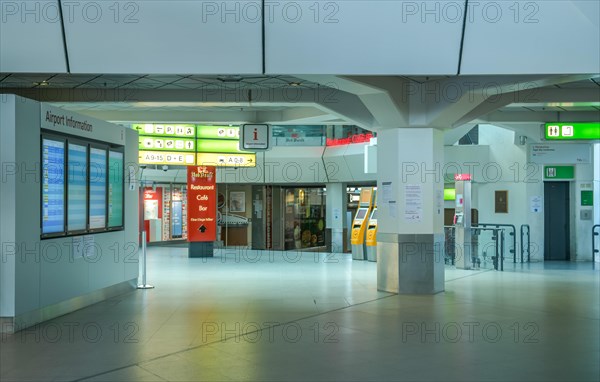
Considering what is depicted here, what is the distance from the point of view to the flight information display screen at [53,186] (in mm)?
8508

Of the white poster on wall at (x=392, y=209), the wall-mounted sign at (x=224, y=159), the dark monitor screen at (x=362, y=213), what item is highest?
the wall-mounted sign at (x=224, y=159)

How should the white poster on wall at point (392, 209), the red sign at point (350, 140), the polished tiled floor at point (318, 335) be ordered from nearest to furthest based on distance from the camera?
1. the polished tiled floor at point (318, 335)
2. the white poster on wall at point (392, 209)
3. the red sign at point (350, 140)

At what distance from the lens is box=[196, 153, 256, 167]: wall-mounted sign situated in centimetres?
1827

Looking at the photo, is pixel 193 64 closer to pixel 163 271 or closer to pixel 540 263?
pixel 163 271

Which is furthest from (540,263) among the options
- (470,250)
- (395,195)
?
(395,195)

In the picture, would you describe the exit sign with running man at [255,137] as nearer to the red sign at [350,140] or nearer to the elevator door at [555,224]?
the red sign at [350,140]

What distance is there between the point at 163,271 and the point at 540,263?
9714 mm

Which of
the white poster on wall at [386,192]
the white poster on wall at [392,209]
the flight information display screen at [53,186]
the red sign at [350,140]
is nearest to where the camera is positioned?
the flight information display screen at [53,186]

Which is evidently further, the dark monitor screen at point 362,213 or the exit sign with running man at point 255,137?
the dark monitor screen at point 362,213

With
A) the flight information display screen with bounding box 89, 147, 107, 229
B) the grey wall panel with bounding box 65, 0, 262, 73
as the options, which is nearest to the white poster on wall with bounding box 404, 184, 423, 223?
the grey wall panel with bounding box 65, 0, 262, 73

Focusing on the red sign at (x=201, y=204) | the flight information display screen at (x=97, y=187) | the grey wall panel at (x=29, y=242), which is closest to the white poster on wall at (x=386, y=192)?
the flight information display screen at (x=97, y=187)

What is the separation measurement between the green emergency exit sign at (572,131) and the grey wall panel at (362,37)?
8511mm

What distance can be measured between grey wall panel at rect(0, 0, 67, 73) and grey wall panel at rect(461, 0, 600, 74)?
4.82 meters

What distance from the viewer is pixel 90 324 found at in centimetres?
844
